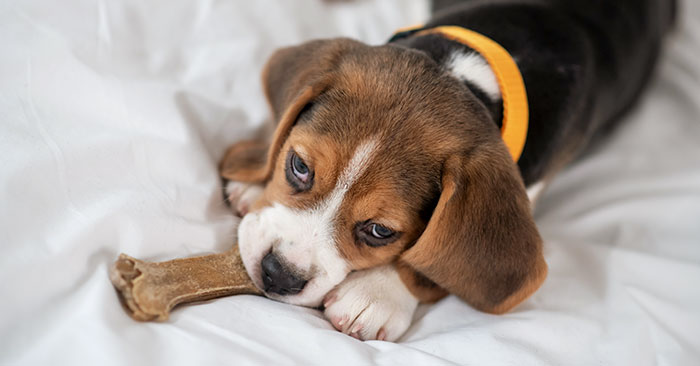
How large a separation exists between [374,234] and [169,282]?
90 centimetres

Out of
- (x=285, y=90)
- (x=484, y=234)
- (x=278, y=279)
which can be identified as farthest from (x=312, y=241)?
(x=285, y=90)

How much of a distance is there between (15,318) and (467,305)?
1.87m

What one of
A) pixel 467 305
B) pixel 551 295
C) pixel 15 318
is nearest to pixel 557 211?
pixel 551 295

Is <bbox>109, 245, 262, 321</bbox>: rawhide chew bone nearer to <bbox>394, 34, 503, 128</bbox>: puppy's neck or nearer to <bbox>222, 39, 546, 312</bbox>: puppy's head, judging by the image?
<bbox>222, 39, 546, 312</bbox>: puppy's head

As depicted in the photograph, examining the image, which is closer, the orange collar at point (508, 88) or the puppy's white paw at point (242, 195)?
the orange collar at point (508, 88)

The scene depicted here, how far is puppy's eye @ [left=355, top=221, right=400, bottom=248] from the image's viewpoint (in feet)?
8.37

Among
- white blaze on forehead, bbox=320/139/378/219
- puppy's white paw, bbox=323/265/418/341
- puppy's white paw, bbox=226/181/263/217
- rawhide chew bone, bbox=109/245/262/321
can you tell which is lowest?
puppy's white paw, bbox=323/265/418/341

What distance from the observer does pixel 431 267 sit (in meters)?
2.55

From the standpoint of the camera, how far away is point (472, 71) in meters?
2.91

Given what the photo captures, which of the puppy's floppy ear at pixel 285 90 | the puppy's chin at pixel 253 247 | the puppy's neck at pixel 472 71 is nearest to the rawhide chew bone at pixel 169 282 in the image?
the puppy's chin at pixel 253 247

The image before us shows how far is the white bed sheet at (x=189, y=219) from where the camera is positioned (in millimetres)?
2055

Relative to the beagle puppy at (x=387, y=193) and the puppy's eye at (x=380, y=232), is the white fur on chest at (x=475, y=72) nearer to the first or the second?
the beagle puppy at (x=387, y=193)

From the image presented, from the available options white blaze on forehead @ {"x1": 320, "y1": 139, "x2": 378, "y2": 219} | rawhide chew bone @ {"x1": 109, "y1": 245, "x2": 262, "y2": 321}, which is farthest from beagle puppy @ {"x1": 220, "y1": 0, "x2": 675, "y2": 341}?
rawhide chew bone @ {"x1": 109, "y1": 245, "x2": 262, "y2": 321}

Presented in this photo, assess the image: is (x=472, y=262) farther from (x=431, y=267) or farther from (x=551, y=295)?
(x=551, y=295)
